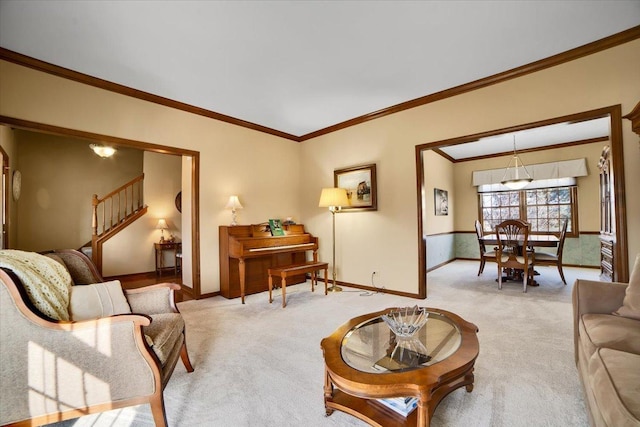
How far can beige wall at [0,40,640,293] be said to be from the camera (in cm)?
271

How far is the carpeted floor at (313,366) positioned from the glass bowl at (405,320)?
0.46 metres

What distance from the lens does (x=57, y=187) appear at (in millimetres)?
5672

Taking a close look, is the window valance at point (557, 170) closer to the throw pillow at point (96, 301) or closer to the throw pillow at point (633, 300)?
the throw pillow at point (633, 300)

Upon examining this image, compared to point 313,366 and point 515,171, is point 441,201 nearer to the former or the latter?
point 515,171

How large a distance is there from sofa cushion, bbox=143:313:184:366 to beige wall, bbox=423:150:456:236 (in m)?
4.53

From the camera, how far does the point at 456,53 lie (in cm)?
279

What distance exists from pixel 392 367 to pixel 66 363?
1.51m

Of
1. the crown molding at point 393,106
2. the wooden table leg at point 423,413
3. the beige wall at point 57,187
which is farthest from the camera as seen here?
the beige wall at point 57,187

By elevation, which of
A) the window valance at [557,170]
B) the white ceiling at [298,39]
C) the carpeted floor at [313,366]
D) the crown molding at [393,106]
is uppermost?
the white ceiling at [298,39]

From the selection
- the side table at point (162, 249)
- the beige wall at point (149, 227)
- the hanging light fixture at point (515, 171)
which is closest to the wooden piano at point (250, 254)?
the beige wall at point (149, 227)

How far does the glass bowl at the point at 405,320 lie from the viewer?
1.60 meters

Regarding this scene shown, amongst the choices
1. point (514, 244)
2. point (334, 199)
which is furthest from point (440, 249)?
point (334, 199)

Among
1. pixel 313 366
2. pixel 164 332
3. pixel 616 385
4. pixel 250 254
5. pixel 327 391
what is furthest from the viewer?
pixel 250 254

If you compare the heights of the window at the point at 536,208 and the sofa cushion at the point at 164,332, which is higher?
the window at the point at 536,208
